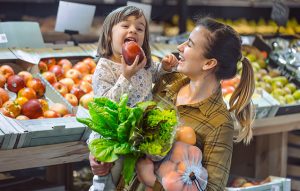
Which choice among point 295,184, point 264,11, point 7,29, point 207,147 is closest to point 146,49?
point 207,147

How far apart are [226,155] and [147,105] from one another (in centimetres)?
34

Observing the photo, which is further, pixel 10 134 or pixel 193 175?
pixel 10 134

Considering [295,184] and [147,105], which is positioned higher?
[147,105]

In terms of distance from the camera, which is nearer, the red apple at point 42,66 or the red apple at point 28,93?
the red apple at point 28,93

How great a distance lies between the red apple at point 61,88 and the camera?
134 inches

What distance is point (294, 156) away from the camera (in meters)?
4.32

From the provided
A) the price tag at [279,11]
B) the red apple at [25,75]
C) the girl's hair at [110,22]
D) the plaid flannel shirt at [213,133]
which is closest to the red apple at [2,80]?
the red apple at [25,75]

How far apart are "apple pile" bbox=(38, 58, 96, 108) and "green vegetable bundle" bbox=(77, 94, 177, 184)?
4.76 feet

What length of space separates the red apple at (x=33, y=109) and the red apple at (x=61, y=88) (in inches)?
13.6

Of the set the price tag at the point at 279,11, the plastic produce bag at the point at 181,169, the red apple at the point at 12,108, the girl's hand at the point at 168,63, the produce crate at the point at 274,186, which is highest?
the girl's hand at the point at 168,63

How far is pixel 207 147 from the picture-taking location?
6.43ft

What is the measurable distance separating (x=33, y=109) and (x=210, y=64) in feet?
4.19

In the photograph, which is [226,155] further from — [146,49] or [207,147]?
[146,49]

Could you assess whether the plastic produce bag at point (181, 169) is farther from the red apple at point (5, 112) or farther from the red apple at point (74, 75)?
the red apple at point (74, 75)
